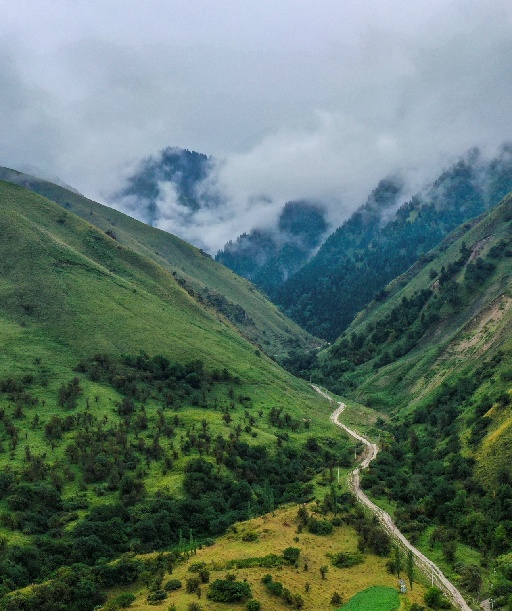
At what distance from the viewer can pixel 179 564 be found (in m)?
64.9

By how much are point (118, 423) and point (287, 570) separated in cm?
5954

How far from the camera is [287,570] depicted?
6197 cm

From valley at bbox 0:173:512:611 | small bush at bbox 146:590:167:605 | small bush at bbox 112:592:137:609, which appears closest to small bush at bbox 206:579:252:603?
valley at bbox 0:173:512:611

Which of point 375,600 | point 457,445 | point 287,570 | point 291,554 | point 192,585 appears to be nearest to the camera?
point 192,585

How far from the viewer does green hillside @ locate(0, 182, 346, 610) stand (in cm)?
7612

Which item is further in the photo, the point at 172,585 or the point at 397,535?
the point at 397,535

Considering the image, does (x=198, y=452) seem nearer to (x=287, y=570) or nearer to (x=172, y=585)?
(x=287, y=570)

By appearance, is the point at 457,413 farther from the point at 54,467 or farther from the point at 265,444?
the point at 54,467

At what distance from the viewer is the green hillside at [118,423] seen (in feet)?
250

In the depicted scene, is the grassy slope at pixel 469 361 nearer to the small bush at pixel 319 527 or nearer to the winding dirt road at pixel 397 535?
the winding dirt road at pixel 397 535

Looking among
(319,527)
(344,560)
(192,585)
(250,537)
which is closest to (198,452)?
(250,537)

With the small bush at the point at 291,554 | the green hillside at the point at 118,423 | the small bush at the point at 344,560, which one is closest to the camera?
the small bush at the point at 291,554

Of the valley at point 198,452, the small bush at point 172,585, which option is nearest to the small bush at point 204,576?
the small bush at point 172,585

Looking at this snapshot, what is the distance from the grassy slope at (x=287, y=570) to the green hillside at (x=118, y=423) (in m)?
8.50
